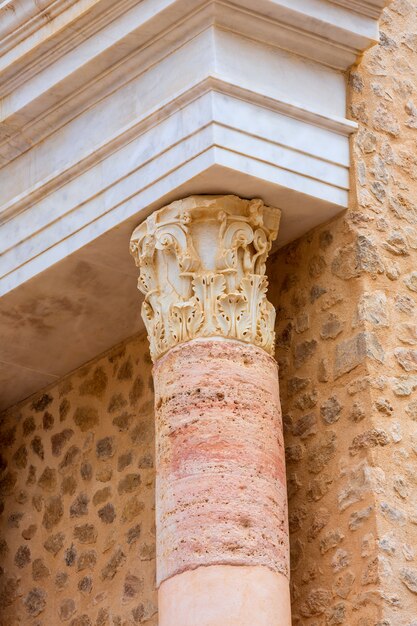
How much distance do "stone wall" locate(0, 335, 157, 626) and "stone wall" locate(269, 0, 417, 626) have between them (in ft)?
3.68

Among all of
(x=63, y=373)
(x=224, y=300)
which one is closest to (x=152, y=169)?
(x=224, y=300)

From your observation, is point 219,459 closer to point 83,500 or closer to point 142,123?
point 142,123

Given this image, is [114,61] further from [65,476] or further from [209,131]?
[65,476]

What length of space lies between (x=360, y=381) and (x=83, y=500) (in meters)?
2.15

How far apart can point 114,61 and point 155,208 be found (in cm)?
88

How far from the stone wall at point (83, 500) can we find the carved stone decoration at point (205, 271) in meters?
1.26

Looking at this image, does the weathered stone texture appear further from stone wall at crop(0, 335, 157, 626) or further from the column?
stone wall at crop(0, 335, 157, 626)

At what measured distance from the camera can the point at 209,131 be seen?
26.8ft

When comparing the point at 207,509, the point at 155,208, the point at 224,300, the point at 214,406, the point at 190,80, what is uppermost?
the point at 190,80

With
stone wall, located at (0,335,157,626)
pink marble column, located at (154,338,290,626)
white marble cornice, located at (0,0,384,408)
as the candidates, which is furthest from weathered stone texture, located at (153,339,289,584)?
stone wall, located at (0,335,157,626)

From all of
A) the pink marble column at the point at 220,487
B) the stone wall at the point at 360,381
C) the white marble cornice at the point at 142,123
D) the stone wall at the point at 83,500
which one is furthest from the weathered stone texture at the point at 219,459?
the stone wall at the point at 83,500

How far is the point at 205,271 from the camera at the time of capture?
8.15 metres

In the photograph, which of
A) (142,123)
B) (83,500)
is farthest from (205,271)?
(83,500)

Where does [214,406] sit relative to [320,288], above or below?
below
